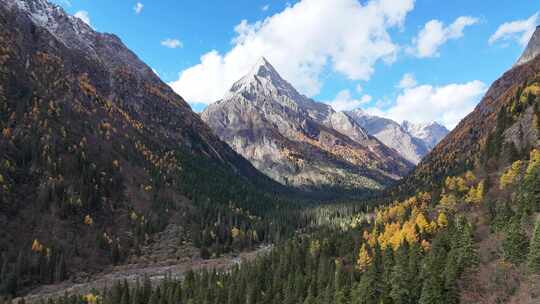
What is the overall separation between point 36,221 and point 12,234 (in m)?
13.1

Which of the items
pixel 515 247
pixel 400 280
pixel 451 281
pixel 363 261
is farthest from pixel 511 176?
pixel 451 281

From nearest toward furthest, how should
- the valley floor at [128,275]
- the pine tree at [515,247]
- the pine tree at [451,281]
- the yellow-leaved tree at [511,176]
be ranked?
the pine tree at [451,281]
the pine tree at [515,247]
the yellow-leaved tree at [511,176]
the valley floor at [128,275]

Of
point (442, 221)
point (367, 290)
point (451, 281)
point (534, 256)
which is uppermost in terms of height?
point (442, 221)

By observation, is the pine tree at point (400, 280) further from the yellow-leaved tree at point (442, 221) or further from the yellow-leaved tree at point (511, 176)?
the yellow-leaved tree at point (511, 176)

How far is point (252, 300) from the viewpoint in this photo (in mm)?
111125

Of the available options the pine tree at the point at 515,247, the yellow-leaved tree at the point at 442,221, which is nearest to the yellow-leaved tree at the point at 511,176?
the yellow-leaved tree at the point at 442,221

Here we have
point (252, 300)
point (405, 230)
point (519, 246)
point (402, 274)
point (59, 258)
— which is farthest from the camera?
point (59, 258)

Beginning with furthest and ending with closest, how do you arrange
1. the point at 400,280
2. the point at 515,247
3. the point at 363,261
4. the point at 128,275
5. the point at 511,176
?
the point at 128,275 → the point at 511,176 → the point at 363,261 → the point at 400,280 → the point at 515,247

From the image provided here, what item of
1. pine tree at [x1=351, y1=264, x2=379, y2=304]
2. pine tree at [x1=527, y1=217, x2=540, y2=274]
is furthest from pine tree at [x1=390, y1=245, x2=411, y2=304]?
pine tree at [x1=527, y1=217, x2=540, y2=274]

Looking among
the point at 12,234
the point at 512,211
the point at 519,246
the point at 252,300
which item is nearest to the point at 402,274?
the point at 519,246

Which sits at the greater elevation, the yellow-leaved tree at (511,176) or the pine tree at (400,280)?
the yellow-leaved tree at (511,176)

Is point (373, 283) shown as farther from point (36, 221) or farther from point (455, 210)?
point (36, 221)

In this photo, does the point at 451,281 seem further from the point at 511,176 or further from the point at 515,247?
the point at 511,176

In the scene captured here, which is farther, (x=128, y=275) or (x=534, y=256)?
(x=128, y=275)
